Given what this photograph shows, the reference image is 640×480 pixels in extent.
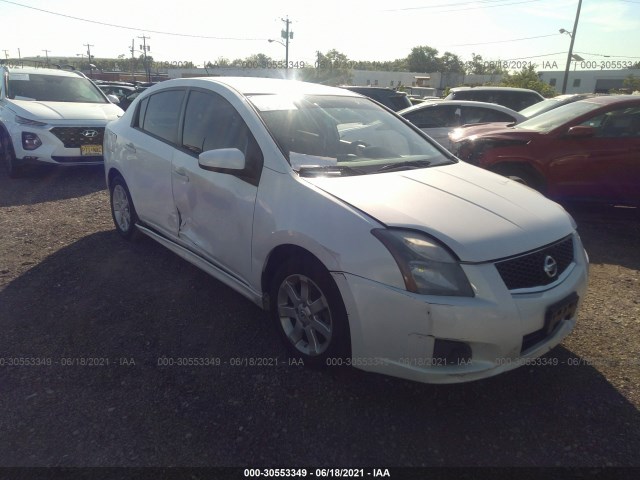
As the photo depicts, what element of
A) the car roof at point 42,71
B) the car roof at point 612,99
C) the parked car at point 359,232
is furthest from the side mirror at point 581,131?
the car roof at point 42,71

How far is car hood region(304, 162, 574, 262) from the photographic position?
236cm

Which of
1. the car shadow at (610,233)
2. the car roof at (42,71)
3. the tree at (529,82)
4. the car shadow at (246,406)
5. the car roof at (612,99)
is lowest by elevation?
the car shadow at (246,406)

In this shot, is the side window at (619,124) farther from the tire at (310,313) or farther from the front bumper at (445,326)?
the tire at (310,313)

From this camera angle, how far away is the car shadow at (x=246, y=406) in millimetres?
2213

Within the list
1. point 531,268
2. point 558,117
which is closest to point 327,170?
point 531,268

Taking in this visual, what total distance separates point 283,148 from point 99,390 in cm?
175

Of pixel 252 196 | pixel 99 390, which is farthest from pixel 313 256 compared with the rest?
pixel 99 390

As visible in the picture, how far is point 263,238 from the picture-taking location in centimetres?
284

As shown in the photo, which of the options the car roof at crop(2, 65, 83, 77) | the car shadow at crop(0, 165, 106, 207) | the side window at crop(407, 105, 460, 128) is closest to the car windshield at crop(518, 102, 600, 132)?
the side window at crop(407, 105, 460, 128)

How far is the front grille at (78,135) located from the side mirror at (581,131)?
694cm

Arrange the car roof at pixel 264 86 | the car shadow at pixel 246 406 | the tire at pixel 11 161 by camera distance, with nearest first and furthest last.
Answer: the car shadow at pixel 246 406, the car roof at pixel 264 86, the tire at pixel 11 161

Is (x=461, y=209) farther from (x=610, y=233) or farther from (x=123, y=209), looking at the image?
(x=610, y=233)

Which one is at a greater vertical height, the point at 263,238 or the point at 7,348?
the point at 263,238

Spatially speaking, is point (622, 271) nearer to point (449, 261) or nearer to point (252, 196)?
point (449, 261)
